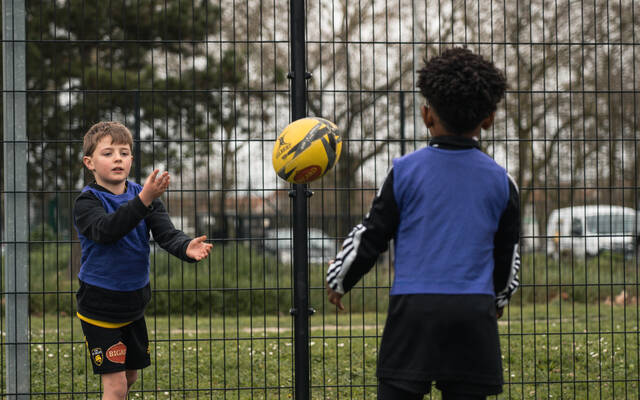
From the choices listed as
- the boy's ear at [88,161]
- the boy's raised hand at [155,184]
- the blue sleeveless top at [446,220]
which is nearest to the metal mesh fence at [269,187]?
the boy's ear at [88,161]

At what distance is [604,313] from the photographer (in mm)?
9703

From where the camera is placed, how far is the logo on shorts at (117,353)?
343 cm

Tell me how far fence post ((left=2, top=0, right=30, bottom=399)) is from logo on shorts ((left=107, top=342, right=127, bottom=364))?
1.53 meters

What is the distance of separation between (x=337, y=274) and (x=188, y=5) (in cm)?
1195

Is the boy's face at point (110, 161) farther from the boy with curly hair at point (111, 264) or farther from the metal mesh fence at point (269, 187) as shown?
the metal mesh fence at point (269, 187)

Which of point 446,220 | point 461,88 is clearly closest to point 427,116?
point 461,88

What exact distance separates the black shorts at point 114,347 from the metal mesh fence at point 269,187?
86cm

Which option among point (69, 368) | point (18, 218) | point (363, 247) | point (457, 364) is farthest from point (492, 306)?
point (69, 368)

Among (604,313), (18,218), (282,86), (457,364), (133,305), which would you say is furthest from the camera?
(282,86)

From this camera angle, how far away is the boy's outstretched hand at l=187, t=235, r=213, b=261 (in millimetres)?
3311

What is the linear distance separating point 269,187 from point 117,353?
2.98 m

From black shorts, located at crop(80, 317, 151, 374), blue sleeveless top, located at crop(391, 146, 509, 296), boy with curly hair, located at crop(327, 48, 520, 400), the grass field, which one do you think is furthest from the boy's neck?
blue sleeveless top, located at crop(391, 146, 509, 296)

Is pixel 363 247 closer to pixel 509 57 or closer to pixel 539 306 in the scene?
pixel 539 306

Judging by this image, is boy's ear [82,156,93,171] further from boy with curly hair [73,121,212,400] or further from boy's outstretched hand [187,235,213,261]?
boy's outstretched hand [187,235,213,261]
